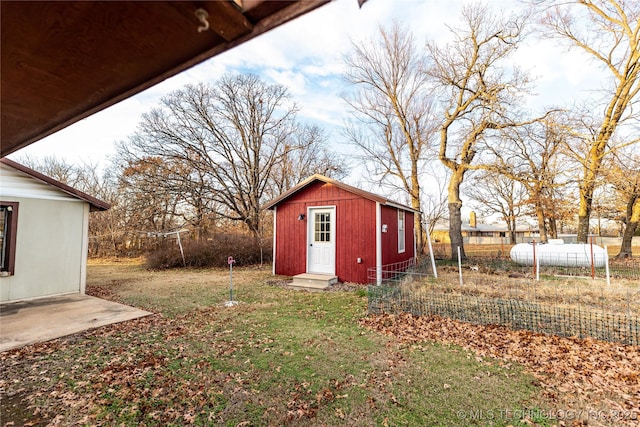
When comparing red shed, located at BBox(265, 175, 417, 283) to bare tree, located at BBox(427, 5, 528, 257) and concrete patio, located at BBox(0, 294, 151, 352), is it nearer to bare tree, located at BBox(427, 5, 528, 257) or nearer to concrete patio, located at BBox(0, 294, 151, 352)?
concrete patio, located at BBox(0, 294, 151, 352)

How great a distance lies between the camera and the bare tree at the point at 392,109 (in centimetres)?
1462

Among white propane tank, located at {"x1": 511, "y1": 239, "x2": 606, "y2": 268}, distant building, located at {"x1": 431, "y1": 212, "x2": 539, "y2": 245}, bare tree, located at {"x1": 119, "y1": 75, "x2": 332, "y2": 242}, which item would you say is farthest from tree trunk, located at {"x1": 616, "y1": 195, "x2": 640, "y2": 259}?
distant building, located at {"x1": 431, "y1": 212, "x2": 539, "y2": 245}

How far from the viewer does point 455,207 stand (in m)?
13.3

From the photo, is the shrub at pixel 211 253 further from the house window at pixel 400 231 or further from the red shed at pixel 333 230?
the house window at pixel 400 231

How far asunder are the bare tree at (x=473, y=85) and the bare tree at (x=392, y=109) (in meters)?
1.67

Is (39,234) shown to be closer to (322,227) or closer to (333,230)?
(322,227)

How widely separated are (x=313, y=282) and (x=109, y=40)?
7599 millimetres

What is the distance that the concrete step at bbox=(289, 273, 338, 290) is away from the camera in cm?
784

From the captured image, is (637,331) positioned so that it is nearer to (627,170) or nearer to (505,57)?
(627,170)

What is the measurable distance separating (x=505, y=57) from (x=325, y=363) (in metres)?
13.6

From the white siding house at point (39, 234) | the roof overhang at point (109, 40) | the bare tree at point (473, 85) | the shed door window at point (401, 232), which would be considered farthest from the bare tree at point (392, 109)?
the roof overhang at point (109, 40)

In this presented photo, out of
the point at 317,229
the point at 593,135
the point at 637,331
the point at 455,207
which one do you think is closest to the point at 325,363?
the point at 637,331

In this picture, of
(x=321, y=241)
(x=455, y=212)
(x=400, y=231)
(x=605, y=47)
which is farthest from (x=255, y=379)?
(x=605, y=47)

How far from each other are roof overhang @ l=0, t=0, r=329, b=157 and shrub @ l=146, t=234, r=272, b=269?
12195 mm
